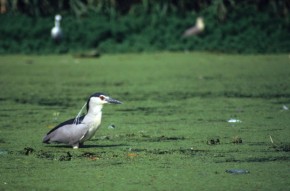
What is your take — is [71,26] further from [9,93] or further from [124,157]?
[124,157]

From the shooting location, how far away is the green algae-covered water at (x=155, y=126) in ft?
15.8

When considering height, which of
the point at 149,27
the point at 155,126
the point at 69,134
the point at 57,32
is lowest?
the point at 69,134

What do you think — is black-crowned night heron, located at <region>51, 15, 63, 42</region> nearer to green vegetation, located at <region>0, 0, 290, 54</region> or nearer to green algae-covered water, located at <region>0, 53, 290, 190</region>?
green vegetation, located at <region>0, 0, 290, 54</region>

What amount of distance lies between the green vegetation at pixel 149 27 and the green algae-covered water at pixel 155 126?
5.98ft

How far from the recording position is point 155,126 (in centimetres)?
686

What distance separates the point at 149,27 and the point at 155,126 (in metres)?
8.41

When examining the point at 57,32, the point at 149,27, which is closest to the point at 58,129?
the point at 57,32

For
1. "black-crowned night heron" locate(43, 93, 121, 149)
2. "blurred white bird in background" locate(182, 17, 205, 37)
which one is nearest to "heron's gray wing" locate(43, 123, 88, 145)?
"black-crowned night heron" locate(43, 93, 121, 149)

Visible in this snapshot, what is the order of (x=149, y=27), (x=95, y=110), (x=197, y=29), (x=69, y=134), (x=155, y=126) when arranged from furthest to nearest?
(x=149, y=27) → (x=197, y=29) → (x=155, y=126) → (x=95, y=110) → (x=69, y=134)

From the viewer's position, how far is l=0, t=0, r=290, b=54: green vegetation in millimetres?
14609

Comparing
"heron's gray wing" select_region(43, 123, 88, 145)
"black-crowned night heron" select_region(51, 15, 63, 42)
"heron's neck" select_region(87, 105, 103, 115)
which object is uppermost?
"black-crowned night heron" select_region(51, 15, 63, 42)

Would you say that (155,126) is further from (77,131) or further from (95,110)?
(77,131)

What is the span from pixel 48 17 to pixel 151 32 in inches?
81.8

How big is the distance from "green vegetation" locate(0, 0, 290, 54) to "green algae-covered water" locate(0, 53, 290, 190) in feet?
5.98
